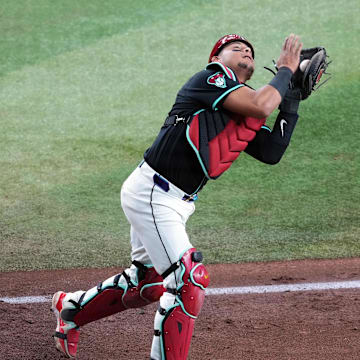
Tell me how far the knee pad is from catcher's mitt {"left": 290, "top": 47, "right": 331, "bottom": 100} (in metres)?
1.35

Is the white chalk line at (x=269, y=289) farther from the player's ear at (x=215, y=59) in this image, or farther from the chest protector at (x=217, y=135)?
the player's ear at (x=215, y=59)

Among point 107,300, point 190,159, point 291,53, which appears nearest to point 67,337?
point 107,300

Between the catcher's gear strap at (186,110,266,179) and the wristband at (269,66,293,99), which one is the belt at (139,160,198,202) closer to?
the catcher's gear strap at (186,110,266,179)

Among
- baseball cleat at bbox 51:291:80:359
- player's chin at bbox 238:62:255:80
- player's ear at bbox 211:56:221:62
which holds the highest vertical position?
player's ear at bbox 211:56:221:62

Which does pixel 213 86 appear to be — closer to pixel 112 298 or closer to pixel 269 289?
pixel 112 298

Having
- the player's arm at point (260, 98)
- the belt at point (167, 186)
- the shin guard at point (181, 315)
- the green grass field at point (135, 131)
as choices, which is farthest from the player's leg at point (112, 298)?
the green grass field at point (135, 131)

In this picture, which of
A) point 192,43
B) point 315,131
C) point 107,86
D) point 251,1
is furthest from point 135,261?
point 251,1

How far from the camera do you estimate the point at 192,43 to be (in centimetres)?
1078

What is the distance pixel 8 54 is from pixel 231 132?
7.58 metres

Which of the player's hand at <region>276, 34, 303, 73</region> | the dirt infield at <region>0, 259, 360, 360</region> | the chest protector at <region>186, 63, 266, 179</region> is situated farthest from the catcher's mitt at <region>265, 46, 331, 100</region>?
the dirt infield at <region>0, 259, 360, 360</region>

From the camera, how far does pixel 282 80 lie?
374 cm

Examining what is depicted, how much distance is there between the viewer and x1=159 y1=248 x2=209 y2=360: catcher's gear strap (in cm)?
364

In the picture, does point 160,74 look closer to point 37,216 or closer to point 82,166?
point 82,166

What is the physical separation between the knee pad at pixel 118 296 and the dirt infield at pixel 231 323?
245 millimetres
